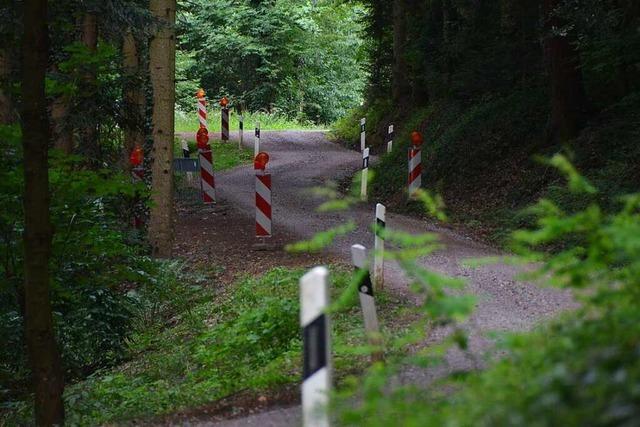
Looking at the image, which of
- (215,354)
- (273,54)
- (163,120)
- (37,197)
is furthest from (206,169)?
(273,54)

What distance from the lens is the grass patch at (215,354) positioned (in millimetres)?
7836

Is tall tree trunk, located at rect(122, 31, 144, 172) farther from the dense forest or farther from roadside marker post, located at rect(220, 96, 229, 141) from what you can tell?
roadside marker post, located at rect(220, 96, 229, 141)

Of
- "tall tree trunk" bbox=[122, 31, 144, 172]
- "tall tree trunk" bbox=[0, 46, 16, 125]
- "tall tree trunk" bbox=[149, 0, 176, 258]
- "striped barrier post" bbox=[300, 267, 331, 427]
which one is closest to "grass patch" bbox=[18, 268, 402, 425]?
"striped barrier post" bbox=[300, 267, 331, 427]

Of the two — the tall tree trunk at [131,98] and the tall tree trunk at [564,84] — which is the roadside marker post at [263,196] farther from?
the tall tree trunk at [564,84]

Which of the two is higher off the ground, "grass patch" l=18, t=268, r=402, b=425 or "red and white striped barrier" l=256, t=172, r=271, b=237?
"red and white striped barrier" l=256, t=172, r=271, b=237

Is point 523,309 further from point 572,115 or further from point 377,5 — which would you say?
point 377,5

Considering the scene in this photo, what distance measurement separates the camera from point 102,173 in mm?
9219

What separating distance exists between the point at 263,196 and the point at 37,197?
24.1ft

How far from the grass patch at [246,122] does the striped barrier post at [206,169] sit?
1959 cm

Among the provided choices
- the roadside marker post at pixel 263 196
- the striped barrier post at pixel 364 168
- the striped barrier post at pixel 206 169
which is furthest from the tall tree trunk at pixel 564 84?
the striped barrier post at pixel 206 169

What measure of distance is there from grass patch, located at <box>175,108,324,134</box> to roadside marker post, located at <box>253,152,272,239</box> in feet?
83.7

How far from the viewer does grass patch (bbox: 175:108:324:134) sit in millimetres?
41000

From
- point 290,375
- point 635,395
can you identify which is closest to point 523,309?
point 290,375

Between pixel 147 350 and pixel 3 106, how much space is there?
19.5 feet
